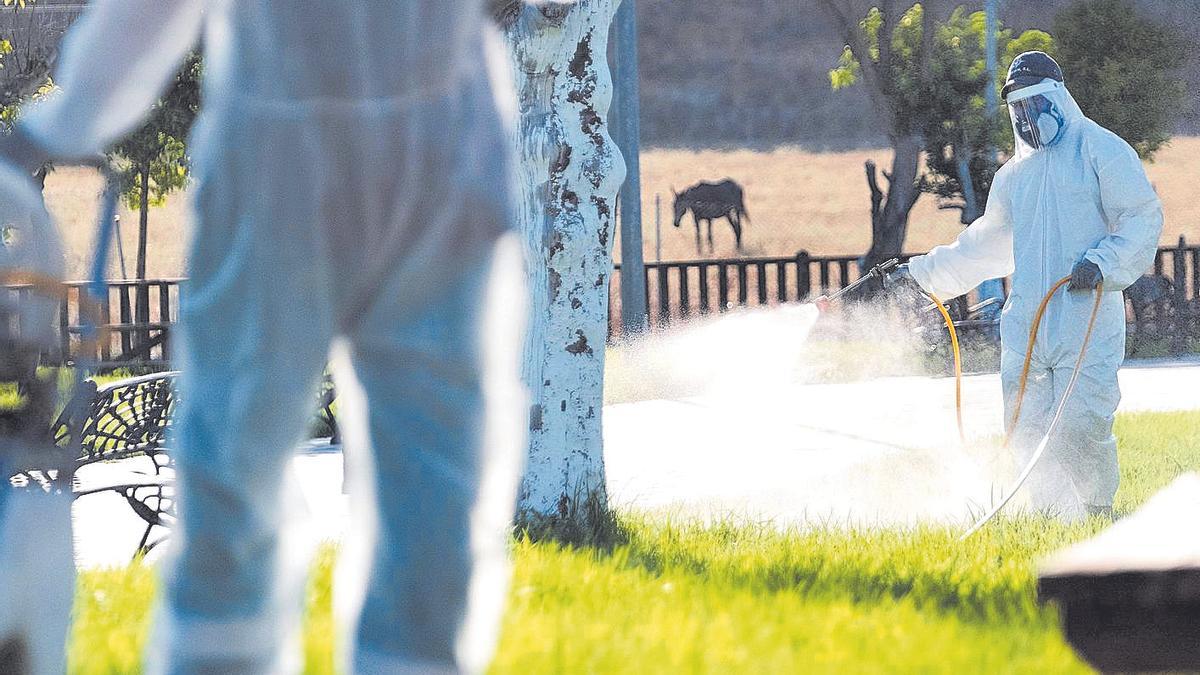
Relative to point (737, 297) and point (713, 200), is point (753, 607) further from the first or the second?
point (713, 200)

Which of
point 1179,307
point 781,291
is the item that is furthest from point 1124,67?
point 781,291

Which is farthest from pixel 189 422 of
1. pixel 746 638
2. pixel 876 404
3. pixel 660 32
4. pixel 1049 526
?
pixel 660 32

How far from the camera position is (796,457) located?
9.92 meters

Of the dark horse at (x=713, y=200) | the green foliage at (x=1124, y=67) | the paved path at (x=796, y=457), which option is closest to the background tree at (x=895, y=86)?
the green foliage at (x=1124, y=67)

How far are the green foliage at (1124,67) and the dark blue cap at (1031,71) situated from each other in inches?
552

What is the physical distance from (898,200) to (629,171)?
770 cm

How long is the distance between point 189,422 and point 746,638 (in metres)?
1.94

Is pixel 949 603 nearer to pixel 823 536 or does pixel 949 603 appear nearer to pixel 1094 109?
pixel 823 536

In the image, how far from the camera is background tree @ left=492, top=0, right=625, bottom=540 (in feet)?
20.5

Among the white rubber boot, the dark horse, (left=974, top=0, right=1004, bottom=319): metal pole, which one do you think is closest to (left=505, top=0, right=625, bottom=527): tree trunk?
the white rubber boot

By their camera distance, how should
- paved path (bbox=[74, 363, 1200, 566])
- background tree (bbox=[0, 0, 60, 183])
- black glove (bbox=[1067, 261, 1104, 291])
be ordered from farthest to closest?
background tree (bbox=[0, 0, 60, 183]), paved path (bbox=[74, 363, 1200, 566]), black glove (bbox=[1067, 261, 1104, 291])

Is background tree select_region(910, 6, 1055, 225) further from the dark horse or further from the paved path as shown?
the dark horse

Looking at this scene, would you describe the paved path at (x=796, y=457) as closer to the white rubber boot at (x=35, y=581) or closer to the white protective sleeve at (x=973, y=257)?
the white protective sleeve at (x=973, y=257)

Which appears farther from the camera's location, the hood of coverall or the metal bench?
the hood of coverall
